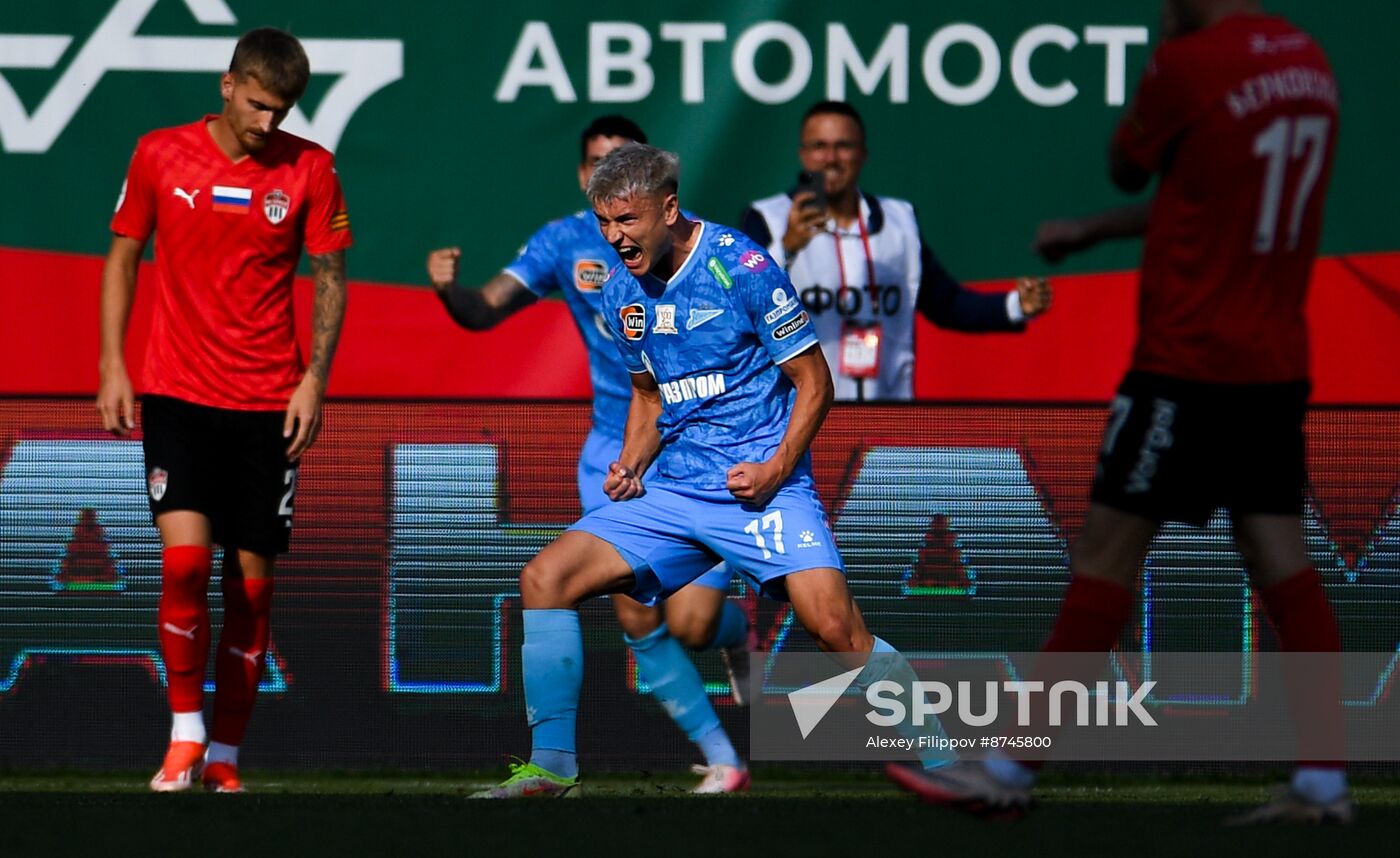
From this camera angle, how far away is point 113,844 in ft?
12.5

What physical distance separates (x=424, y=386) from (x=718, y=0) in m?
2.00

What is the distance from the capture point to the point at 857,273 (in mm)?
7195

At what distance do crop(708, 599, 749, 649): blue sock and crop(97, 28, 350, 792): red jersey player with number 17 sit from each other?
4.51 ft

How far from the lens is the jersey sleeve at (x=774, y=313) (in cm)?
491

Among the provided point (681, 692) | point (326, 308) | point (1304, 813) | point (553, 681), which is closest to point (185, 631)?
point (326, 308)

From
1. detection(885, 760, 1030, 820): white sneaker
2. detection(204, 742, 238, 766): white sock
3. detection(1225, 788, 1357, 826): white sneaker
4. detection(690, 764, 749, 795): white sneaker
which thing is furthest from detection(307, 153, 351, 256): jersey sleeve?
detection(1225, 788, 1357, 826): white sneaker

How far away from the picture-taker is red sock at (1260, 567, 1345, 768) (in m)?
3.96

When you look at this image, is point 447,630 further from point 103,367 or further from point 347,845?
point 347,845

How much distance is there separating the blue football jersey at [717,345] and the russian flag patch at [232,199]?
109 centimetres

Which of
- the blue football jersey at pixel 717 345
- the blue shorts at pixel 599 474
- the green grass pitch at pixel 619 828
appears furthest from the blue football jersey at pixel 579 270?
the green grass pitch at pixel 619 828

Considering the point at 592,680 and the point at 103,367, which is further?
the point at 592,680

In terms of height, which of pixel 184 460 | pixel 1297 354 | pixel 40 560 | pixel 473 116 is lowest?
pixel 40 560

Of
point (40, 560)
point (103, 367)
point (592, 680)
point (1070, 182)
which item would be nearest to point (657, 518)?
point (592, 680)

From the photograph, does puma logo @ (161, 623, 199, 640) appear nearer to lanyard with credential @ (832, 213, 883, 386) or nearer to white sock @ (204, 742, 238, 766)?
white sock @ (204, 742, 238, 766)
